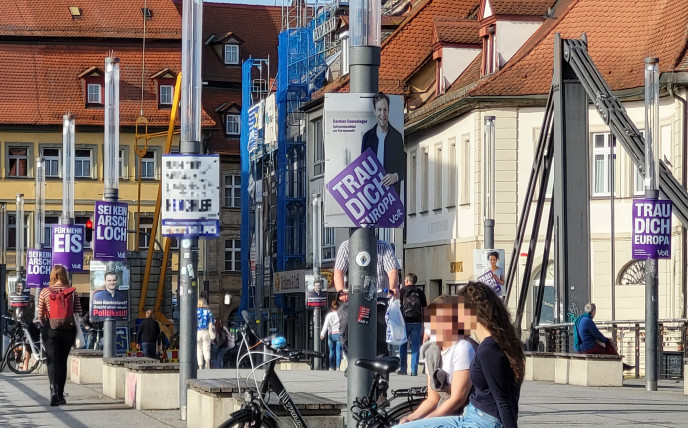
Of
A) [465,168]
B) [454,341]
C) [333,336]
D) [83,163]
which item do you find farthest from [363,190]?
[83,163]

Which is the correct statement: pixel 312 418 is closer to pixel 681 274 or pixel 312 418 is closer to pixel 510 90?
pixel 681 274

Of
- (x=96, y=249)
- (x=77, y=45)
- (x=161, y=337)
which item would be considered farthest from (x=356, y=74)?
(x=77, y=45)

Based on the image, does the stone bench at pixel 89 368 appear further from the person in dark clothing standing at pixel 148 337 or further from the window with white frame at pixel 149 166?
the window with white frame at pixel 149 166

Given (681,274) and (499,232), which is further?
(499,232)

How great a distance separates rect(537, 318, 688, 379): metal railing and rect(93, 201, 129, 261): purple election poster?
7605 millimetres

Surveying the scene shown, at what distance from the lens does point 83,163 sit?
80000 mm

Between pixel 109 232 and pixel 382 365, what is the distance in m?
15.1

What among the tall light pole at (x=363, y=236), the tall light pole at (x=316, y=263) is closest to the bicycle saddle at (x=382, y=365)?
the tall light pole at (x=363, y=236)

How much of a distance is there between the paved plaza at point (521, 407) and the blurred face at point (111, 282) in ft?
4.92

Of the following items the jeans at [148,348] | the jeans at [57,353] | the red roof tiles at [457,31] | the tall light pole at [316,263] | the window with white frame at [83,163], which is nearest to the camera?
the jeans at [57,353]

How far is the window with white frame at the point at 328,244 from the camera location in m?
61.1

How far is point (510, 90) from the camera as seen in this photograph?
152ft

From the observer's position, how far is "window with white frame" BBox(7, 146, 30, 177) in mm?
79688

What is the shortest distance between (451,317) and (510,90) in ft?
122
